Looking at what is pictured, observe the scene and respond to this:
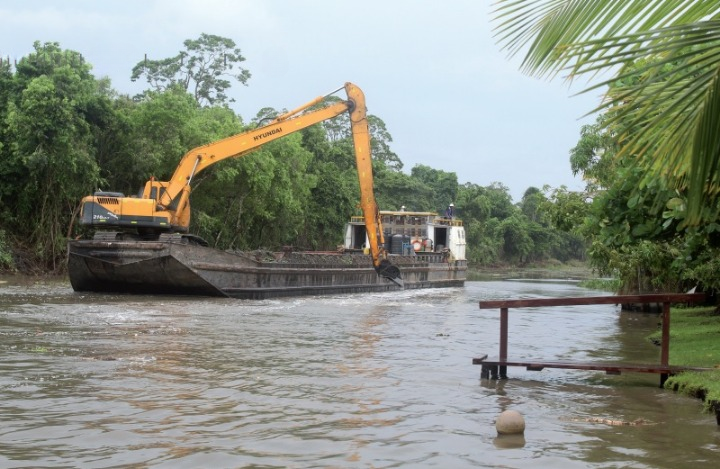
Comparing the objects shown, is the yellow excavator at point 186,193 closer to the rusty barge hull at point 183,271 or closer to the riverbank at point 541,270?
the rusty barge hull at point 183,271

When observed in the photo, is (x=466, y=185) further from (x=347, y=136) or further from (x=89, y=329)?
(x=89, y=329)

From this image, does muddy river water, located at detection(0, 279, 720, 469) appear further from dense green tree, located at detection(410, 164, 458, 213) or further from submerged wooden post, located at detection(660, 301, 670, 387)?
dense green tree, located at detection(410, 164, 458, 213)

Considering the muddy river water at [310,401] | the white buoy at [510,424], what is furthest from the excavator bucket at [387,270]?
the white buoy at [510,424]

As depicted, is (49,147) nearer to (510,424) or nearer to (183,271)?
→ (183,271)

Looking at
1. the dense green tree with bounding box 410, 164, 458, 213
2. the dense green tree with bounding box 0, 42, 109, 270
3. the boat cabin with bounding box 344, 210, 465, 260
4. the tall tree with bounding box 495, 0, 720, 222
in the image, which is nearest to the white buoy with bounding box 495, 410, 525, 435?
the tall tree with bounding box 495, 0, 720, 222

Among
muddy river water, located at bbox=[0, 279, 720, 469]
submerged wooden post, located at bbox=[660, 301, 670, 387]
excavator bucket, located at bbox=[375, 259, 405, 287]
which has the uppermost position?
A: excavator bucket, located at bbox=[375, 259, 405, 287]

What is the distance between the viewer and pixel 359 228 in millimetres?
42250

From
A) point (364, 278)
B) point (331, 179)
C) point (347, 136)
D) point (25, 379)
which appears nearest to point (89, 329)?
point (25, 379)

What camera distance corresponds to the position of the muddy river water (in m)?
6.62

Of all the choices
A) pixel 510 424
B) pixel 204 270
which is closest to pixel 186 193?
pixel 204 270

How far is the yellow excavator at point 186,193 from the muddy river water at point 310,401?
6.89 m

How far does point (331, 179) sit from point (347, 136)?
19.9 m

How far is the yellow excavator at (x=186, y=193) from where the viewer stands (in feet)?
77.7

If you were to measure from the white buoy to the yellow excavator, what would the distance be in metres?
17.7
